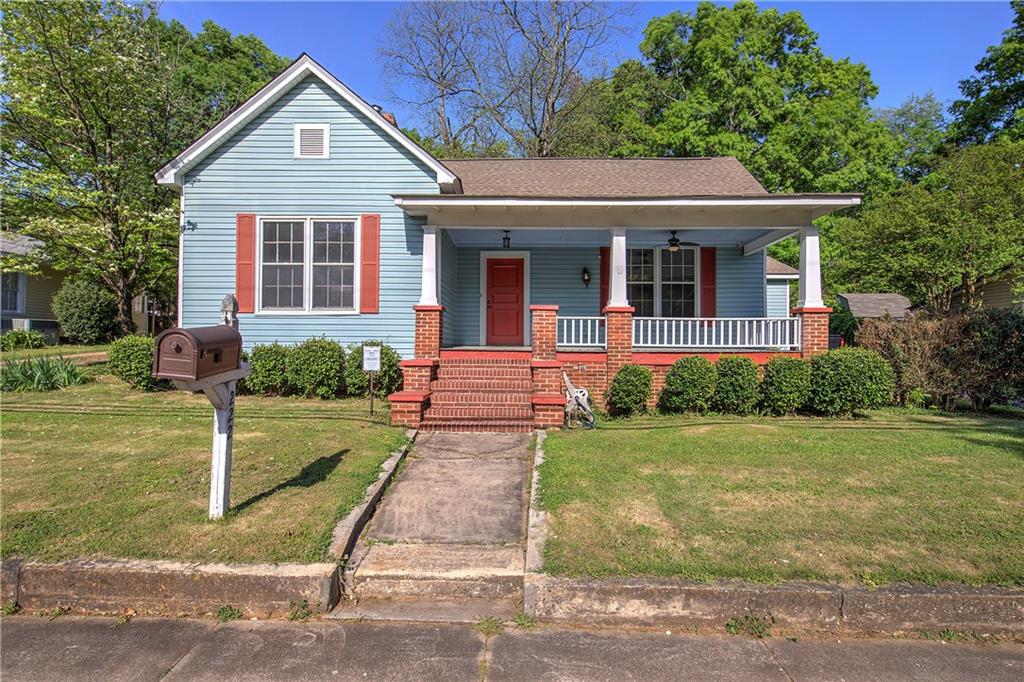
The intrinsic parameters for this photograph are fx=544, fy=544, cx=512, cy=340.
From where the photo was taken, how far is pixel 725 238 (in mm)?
11852

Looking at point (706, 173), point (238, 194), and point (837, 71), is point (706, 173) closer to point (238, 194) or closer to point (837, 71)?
point (238, 194)

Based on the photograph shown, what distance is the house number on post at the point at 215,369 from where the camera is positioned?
355 centimetres

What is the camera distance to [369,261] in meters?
10.3

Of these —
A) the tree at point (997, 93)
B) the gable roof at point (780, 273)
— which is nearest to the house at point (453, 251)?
the gable roof at point (780, 273)

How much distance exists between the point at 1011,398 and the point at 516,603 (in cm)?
1034

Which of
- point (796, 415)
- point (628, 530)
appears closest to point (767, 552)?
point (628, 530)

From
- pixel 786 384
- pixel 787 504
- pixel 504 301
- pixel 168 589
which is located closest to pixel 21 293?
pixel 504 301

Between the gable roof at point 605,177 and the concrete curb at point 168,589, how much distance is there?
335 inches

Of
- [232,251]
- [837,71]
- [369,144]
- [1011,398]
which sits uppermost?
[837,71]

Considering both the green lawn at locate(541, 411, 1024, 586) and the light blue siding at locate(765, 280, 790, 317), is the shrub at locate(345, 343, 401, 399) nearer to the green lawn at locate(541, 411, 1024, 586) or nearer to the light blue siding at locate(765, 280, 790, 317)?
the green lawn at locate(541, 411, 1024, 586)

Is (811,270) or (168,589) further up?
(811,270)

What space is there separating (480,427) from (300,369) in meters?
3.93

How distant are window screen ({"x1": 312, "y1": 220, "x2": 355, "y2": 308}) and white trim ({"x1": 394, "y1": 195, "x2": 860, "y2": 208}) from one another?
5.90 ft

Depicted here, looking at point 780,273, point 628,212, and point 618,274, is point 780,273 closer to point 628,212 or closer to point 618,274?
point 628,212
